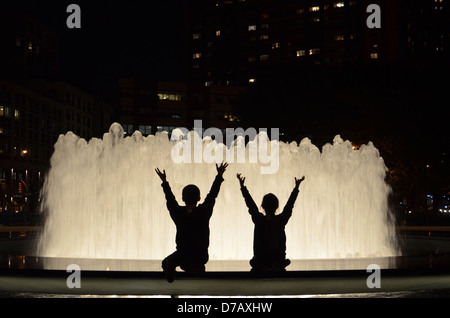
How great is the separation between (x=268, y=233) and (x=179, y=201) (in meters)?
9.31

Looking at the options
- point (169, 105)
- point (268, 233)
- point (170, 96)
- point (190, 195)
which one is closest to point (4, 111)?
point (169, 105)

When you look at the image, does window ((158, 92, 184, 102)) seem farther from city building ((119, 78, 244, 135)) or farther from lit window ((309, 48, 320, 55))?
lit window ((309, 48, 320, 55))

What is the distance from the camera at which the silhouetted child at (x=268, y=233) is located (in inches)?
347

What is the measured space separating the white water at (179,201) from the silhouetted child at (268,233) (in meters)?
7.48

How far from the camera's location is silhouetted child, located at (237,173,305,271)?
28.9ft

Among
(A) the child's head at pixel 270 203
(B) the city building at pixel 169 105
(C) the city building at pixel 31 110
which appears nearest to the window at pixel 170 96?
(B) the city building at pixel 169 105

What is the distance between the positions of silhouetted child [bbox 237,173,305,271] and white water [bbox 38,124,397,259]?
7481 mm

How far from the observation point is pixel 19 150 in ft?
308

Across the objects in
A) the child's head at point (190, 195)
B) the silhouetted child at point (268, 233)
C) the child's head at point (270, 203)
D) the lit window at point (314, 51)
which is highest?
the lit window at point (314, 51)

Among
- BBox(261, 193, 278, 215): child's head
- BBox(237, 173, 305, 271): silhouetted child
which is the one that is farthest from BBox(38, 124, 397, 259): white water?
BBox(261, 193, 278, 215): child's head

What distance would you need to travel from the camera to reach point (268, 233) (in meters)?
8.85

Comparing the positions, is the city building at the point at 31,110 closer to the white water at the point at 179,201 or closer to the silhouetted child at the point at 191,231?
the white water at the point at 179,201

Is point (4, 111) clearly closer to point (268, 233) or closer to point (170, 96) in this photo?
point (170, 96)

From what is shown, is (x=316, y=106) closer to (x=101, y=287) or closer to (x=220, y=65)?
(x=101, y=287)
